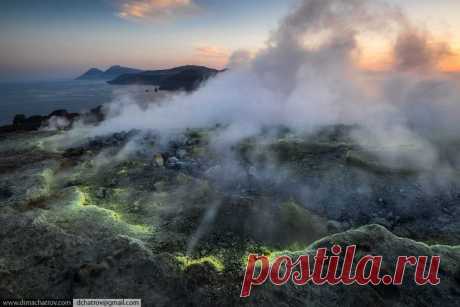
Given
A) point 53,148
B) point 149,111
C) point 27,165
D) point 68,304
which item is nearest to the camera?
point 68,304

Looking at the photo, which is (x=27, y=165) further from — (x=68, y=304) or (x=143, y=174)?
(x=68, y=304)

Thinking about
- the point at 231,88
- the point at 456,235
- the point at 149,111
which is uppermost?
the point at 231,88

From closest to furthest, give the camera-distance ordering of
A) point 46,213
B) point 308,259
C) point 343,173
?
point 308,259, point 46,213, point 343,173

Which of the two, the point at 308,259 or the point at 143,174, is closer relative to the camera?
the point at 308,259

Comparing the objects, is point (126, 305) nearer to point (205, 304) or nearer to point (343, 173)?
point (205, 304)

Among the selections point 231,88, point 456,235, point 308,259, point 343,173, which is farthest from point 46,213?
point 231,88

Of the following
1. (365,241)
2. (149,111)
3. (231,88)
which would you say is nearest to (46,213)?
(365,241)

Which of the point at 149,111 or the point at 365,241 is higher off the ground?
the point at 149,111
